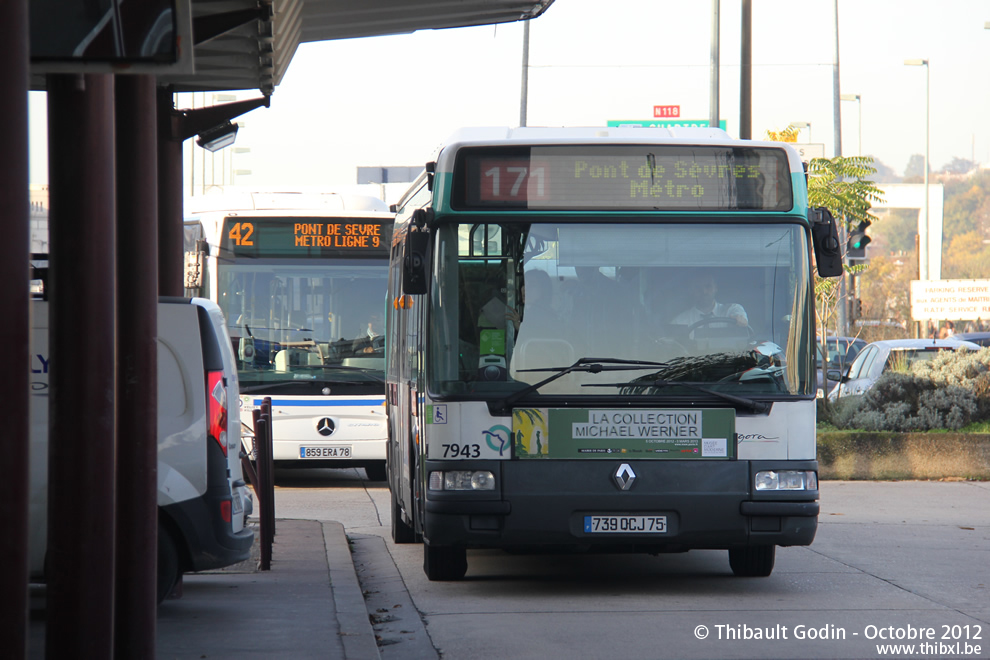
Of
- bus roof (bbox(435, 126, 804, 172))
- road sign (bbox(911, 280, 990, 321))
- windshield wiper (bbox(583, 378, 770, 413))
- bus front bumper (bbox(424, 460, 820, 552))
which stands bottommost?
bus front bumper (bbox(424, 460, 820, 552))

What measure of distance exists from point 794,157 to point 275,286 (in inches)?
318

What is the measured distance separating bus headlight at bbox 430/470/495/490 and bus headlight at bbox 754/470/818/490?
1594 mm

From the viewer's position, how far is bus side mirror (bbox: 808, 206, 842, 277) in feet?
25.9

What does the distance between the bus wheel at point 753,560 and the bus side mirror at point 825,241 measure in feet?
6.52

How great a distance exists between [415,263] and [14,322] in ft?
13.9

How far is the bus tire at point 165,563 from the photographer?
695 cm

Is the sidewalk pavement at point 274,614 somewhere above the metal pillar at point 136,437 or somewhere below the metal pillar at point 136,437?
below

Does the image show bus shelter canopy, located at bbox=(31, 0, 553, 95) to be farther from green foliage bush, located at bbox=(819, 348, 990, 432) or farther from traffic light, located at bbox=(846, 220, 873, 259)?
green foliage bush, located at bbox=(819, 348, 990, 432)

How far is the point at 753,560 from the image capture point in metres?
8.75

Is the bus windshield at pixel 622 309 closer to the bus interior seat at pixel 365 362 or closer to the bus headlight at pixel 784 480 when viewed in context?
the bus headlight at pixel 784 480

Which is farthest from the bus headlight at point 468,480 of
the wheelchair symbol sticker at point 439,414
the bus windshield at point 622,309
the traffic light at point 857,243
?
the traffic light at point 857,243

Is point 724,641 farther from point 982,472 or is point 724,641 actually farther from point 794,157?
point 982,472

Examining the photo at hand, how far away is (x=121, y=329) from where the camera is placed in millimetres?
5102

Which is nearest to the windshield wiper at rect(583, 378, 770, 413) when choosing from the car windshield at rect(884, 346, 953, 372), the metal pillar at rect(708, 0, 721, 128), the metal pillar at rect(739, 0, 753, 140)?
the metal pillar at rect(739, 0, 753, 140)
